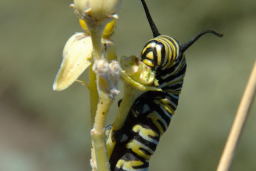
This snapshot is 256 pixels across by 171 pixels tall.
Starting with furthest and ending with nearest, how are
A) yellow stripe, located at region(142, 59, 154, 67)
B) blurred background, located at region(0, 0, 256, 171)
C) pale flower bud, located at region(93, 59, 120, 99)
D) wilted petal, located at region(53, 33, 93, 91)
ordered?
blurred background, located at region(0, 0, 256, 171) → yellow stripe, located at region(142, 59, 154, 67) → wilted petal, located at region(53, 33, 93, 91) → pale flower bud, located at region(93, 59, 120, 99)

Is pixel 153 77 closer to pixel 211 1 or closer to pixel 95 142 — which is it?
pixel 95 142

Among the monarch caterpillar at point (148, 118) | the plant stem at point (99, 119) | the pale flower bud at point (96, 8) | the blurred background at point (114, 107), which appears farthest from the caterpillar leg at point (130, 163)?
the blurred background at point (114, 107)

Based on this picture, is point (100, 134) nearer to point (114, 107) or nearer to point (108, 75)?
point (108, 75)

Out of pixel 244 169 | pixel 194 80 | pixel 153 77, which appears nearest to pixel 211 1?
pixel 194 80

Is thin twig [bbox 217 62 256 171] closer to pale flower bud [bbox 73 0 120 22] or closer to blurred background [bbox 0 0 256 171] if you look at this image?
pale flower bud [bbox 73 0 120 22]

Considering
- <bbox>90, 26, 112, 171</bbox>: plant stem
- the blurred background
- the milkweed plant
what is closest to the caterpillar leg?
the milkweed plant
